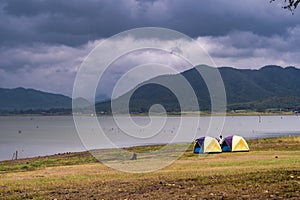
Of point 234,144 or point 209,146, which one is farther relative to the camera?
point 234,144

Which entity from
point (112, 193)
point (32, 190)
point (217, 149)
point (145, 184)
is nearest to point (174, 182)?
point (145, 184)

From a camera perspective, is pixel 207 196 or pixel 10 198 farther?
pixel 10 198

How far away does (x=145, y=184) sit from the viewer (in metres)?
19.4

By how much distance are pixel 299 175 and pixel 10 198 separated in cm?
1232

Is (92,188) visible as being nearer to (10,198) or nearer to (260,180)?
(10,198)

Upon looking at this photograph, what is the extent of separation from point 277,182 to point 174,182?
14.9ft

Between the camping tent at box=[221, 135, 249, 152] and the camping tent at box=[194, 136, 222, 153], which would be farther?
the camping tent at box=[221, 135, 249, 152]

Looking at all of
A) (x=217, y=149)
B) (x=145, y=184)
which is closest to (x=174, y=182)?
(x=145, y=184)

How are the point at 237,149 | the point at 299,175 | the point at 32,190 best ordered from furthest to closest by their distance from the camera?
the point at 237,149, the point at 32,190, the point at 299,175

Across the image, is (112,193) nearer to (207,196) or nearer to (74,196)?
(74,196)

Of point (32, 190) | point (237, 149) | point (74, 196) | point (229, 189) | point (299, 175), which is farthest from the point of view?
point (237, 149)

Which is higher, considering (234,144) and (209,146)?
(234,144)

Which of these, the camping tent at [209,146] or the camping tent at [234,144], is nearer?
the camping tent at [209,146]

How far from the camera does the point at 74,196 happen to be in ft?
57.1
